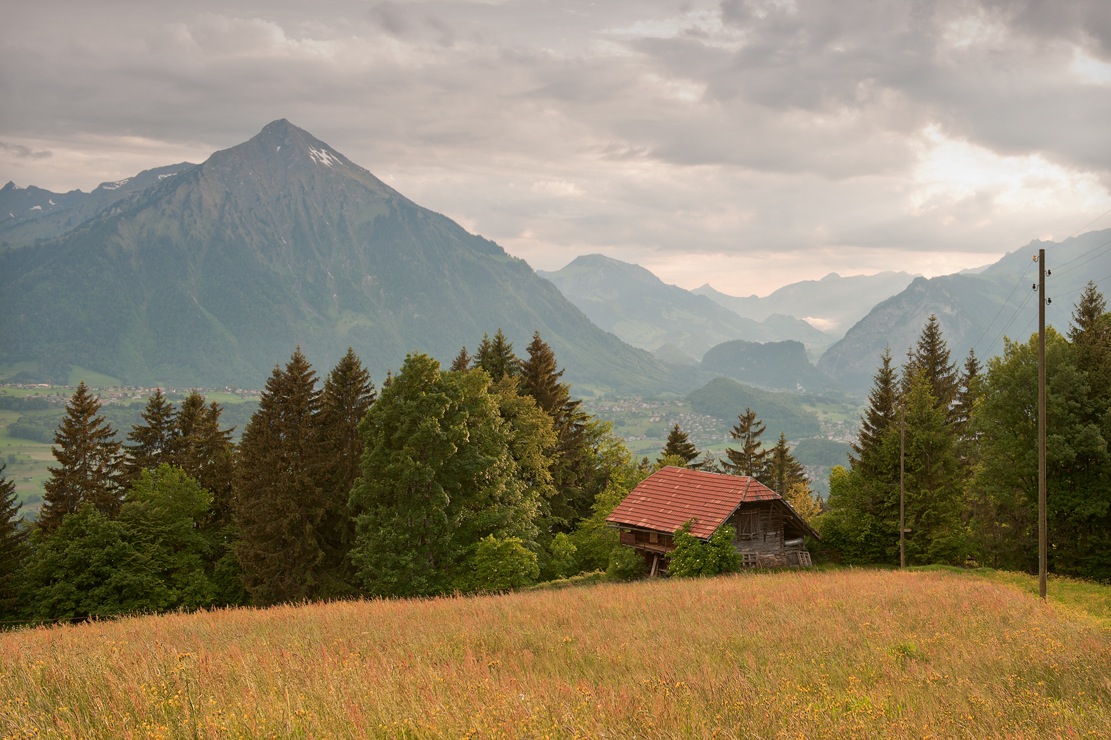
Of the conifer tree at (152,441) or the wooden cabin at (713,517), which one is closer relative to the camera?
the wooden cabin at (713,517)

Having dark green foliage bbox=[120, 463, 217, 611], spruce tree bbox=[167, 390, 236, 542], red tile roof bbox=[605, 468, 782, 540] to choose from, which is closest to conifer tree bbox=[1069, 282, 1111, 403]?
red tile roof bbox=[605, 468, 782, 540]

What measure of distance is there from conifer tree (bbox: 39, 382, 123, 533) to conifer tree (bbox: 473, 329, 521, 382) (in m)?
23.2

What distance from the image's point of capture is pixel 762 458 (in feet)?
241

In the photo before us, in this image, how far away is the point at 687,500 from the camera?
39250 millimetres

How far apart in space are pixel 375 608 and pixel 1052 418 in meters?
33.0

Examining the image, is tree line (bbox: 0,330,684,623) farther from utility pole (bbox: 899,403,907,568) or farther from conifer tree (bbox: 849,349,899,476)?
conifer tree (bbox: 849,349,899,476)

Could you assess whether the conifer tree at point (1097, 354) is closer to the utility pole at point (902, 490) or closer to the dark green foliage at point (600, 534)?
the utility pole at point (902, 490)

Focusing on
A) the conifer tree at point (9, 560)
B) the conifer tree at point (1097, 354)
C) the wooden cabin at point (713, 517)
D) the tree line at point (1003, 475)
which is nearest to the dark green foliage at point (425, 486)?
the wooden cabin at point (713, 517)

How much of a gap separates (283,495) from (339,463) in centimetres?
327

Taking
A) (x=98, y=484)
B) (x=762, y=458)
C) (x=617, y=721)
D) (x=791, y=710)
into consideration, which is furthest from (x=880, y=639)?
(x=762, y=458)

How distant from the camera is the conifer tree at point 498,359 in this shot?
1913 inches

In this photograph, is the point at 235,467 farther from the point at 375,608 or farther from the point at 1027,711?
the point at 1027,711

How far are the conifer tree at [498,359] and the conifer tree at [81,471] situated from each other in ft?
76.2

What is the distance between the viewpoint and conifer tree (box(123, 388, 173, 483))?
45.2 m
